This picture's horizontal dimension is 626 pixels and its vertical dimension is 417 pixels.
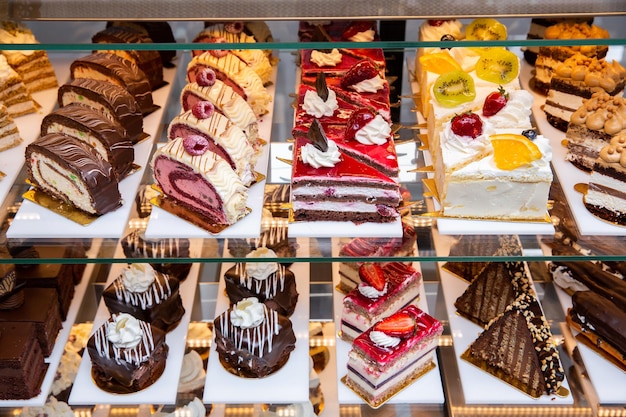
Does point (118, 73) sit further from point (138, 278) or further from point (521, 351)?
point (521, 351)

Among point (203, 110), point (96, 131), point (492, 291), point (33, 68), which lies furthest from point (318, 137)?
point (33, 68)

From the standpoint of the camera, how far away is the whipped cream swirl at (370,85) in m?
2.89

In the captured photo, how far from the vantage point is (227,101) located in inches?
109

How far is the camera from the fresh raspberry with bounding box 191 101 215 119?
2.59 m

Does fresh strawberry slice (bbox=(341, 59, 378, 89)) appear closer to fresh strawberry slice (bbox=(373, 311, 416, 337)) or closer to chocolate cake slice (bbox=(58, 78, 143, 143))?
chocolate cake slice (bbox=(58, 78, 143, 143))

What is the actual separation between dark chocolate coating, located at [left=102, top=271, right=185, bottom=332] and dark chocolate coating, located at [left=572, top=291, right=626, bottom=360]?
1.52 meters

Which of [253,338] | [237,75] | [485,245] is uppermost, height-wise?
[237,75]

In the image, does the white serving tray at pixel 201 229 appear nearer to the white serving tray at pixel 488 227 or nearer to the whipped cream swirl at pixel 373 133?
the whipped cream swirl at pixel 373 133

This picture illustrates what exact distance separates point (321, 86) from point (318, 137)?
0.35 m

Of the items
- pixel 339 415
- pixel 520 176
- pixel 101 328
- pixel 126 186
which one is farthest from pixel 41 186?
pixel 520 176

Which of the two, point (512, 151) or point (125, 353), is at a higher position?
point (512, 151)

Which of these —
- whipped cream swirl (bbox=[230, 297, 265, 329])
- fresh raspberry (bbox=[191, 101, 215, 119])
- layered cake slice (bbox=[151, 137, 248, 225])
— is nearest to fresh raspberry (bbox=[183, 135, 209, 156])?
layered cake slice (bbox=[151, 137, 248, 225])

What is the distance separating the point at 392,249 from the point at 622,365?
3.42 feet

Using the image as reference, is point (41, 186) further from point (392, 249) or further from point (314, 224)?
point (392, 249)
